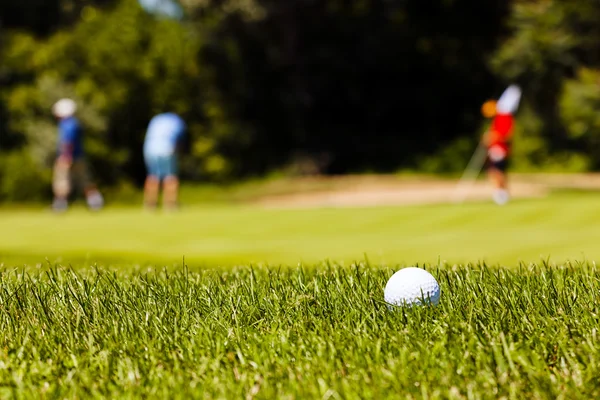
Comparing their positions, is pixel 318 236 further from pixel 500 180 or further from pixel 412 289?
pixel 500 180

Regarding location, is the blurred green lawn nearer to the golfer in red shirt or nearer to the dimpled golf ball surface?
the dimpled golf ball surface

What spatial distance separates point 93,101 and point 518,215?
16577 millimetres

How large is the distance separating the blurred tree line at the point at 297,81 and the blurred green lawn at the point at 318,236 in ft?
41.6

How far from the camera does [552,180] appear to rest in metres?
26.5

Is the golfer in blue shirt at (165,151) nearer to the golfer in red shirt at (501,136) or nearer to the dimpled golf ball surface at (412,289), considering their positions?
the golfer in red shirt at (501,136)

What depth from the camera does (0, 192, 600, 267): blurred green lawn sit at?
7984 millimetres

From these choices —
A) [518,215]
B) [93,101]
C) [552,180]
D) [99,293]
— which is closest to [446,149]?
[552,180]

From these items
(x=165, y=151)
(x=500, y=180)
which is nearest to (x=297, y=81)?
(x=165, y=151)

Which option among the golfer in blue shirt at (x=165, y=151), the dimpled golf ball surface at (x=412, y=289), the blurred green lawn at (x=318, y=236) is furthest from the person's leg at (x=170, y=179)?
the dimpled golf ball surface at (x=412, y=289)

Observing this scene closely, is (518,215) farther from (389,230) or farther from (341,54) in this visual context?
(341,54)

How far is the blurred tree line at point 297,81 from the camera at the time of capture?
25.0 m

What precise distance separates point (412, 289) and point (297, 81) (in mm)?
26813

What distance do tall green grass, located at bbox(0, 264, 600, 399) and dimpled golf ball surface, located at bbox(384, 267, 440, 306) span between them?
0.21 feet

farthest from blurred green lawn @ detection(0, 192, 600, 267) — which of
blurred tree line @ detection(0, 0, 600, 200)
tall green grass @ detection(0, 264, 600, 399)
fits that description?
blurred tree line @ detection(0, 0, 600, 200)
